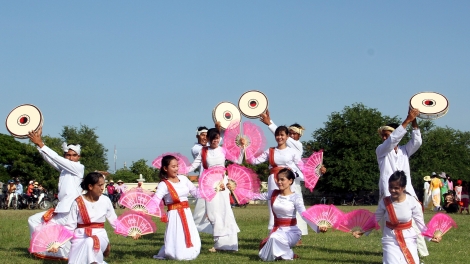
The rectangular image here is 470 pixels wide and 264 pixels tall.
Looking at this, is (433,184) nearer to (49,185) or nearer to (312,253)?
(312,253)

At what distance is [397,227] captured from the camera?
27.7 ft

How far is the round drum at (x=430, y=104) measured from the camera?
9.20m

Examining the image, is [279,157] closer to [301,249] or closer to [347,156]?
[301,249]

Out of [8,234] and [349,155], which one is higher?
[349,155]

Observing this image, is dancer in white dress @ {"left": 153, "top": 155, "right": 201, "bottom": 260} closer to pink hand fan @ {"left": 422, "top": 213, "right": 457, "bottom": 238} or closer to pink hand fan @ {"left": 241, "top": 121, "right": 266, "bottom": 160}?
pink hand fan @ {"left": 241, "top": 121, "right": 266, "bottom": 160}

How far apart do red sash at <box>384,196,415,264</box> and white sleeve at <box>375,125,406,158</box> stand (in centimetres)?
100

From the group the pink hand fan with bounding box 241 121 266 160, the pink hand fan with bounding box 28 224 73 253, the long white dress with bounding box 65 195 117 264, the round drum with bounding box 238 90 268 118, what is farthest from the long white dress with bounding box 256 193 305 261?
the pink hand fan with bounding box 28 224 73 253

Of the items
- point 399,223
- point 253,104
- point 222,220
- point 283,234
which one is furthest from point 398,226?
point 253,104

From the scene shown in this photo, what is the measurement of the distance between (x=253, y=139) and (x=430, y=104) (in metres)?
3.77

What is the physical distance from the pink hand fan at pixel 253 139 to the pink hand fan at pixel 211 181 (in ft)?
3.83

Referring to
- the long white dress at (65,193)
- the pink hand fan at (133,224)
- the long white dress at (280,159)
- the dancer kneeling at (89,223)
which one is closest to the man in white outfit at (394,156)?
the long white dress at (280,159)

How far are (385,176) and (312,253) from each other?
2.05 m

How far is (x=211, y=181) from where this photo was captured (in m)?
10.7

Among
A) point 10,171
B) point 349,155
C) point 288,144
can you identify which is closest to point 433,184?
point 288,144
